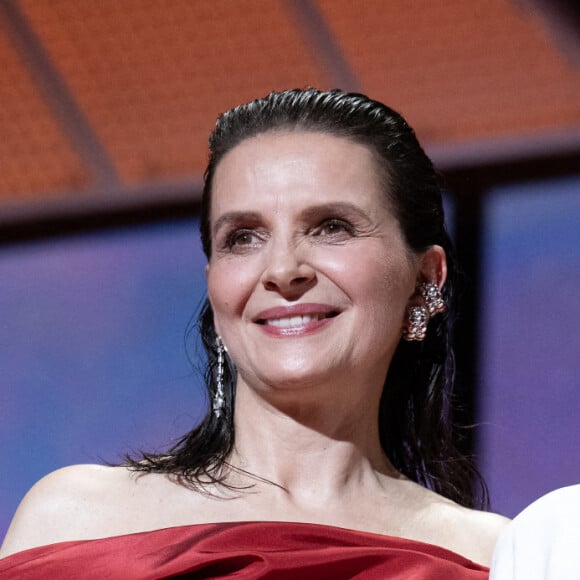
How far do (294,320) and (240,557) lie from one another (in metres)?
0.34

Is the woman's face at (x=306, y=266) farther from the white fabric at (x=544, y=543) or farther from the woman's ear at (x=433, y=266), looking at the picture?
the white fabric at (x=544, y=543)

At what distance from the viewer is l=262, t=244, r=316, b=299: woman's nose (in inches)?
71.8

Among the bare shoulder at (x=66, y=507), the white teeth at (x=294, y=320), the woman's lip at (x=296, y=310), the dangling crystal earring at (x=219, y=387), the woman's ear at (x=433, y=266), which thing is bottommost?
the bare shoulder at (x=66, y=507)

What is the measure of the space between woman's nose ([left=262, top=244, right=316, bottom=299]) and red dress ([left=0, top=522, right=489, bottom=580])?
32cm

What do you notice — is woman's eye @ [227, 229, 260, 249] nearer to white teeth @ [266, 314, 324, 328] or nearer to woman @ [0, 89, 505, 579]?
woman @ [0, 89, 505, 579]

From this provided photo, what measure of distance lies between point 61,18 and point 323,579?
135cm

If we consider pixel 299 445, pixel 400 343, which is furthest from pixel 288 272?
pixel 400 343

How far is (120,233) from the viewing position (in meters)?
2.60

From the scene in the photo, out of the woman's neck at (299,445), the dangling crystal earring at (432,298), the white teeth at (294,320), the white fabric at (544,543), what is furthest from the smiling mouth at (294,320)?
the white fabric at (544,543)

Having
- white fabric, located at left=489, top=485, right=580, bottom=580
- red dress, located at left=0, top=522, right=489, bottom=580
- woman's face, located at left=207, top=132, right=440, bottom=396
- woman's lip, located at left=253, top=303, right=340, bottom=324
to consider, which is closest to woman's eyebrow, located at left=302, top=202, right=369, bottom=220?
woman's face, located at left=207, top=132, right=440, bottom=396

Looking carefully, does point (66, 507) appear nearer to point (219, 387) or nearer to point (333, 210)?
point (219, 387)

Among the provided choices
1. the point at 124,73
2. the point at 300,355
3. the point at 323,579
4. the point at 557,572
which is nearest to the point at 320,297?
the point at 300,355

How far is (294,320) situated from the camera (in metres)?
1.86

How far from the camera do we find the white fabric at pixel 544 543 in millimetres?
1445
